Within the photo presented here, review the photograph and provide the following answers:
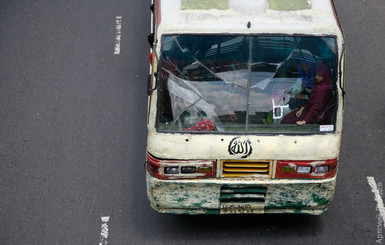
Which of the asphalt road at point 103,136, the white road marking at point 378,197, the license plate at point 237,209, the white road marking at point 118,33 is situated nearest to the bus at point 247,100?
the license plate at point 237,209

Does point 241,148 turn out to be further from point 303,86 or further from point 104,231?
point 104,231

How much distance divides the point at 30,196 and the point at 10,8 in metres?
4.84

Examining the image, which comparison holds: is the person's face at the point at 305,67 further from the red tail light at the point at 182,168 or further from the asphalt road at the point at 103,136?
the asphalt road at the point at 103,136

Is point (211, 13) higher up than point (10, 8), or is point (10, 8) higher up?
point (211, 13)

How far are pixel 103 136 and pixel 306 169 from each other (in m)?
Result: 3.35

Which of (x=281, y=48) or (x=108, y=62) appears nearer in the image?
(x=281, y=48)

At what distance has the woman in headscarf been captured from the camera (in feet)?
24.3

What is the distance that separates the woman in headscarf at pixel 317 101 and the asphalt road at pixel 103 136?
1551 mm

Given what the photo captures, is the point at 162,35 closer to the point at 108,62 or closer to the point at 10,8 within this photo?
the point at 108,62

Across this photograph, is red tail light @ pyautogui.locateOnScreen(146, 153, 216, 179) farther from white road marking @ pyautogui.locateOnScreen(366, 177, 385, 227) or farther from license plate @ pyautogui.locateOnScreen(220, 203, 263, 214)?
white road marking @ pyautogui.locateOnScreen(366, 177, 385, 227)

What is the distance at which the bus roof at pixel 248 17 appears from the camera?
7.36 meters

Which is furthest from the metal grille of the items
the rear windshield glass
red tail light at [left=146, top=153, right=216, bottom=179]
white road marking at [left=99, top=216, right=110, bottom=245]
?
white road marking at [left=99, top=216, right=110, bottom=245]

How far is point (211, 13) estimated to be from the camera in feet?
24.7

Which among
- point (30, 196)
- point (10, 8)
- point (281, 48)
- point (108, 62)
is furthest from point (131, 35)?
point (281, 48)
